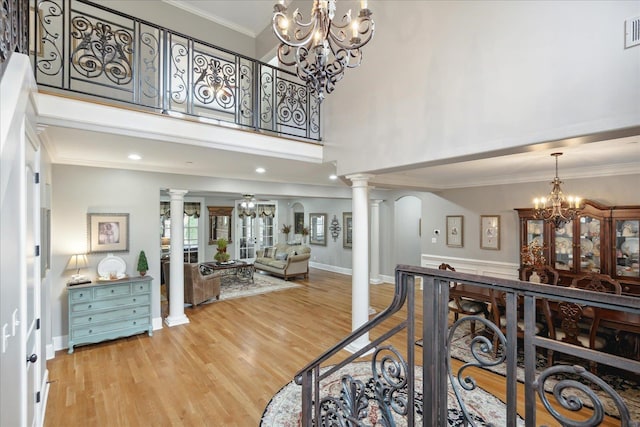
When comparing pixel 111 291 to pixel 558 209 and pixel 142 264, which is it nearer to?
pixel 142 264

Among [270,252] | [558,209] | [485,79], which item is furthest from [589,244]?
[270,252]

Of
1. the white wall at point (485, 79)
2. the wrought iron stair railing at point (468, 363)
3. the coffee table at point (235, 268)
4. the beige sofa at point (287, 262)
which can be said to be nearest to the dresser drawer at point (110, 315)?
the coffee table at point (235, 268)

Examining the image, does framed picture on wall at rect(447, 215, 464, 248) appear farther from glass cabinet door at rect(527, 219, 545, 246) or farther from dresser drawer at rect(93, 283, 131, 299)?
dresser drawer at rect(93, 283, 131, 299)

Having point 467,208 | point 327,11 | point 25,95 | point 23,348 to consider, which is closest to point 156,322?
point 23,348

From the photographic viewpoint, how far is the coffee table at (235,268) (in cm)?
788

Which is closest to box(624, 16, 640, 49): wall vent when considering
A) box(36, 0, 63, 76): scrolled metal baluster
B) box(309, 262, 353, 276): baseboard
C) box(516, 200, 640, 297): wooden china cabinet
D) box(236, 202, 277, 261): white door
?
box(516, 200, 640, 297): wooden china cabinet

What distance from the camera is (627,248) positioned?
13.9 ft

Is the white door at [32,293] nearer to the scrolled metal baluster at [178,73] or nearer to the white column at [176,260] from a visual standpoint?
the scrolled metal baluster at [178,73]

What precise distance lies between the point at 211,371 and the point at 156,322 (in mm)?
1966

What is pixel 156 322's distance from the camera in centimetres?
503

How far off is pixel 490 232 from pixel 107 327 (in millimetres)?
6649

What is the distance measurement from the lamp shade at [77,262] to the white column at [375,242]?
588cm

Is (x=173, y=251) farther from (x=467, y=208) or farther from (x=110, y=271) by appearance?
(x=467, y=208)

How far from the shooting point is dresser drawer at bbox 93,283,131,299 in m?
4.26
